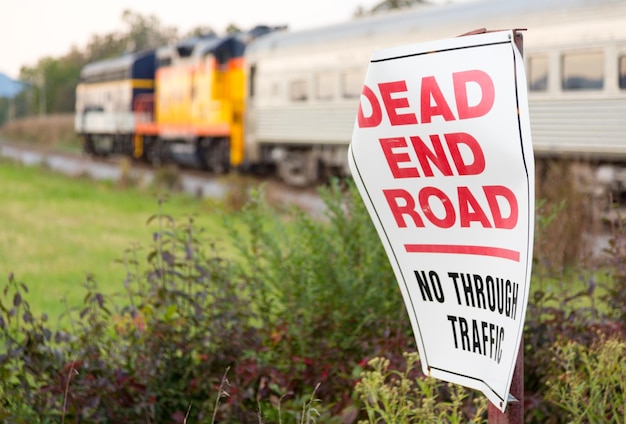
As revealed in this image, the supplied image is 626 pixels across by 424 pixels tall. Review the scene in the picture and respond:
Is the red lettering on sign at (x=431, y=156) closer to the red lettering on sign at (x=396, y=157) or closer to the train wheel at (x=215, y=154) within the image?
the red lettering on sign at (x=396, y=157)

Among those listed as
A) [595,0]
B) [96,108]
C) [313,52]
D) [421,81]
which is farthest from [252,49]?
[421,81]

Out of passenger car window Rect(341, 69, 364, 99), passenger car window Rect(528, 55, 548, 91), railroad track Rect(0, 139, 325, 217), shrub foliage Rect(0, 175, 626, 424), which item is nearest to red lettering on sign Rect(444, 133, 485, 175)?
shrub foliage Rect(0, 175, 626, 424)

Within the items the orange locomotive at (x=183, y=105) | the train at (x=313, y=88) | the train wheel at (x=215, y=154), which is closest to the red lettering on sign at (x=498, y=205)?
the train at (x=313, y=88)

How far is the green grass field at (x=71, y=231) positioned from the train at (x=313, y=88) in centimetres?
321

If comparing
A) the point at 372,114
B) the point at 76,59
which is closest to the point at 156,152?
the point at 372,114

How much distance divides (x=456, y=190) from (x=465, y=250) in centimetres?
15

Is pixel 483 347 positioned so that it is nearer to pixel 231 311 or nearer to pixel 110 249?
pixel 231 311

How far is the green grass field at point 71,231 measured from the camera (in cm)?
836

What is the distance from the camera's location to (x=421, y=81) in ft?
7.33

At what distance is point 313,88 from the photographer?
18.4 m

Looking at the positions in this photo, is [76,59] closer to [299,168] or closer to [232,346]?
[299,168]

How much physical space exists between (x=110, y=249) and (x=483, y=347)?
8860mm

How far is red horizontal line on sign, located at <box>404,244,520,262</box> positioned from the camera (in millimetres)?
2137

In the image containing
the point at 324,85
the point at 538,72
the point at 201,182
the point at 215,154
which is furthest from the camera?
the point at 215,154
